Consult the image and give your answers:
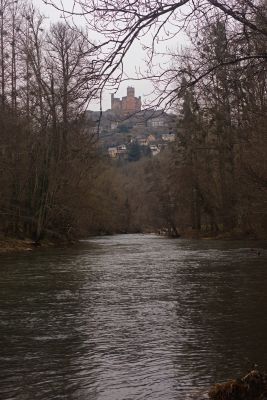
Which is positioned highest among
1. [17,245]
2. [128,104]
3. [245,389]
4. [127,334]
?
[128,104]

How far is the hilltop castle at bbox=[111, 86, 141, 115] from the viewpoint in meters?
6.38

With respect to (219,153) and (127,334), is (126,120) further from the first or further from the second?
(219,153)

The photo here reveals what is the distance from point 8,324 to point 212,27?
240 inches

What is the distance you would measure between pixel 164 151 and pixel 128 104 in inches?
1501

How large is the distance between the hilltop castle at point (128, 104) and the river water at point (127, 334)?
10.6 ft

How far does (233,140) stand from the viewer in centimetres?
4116

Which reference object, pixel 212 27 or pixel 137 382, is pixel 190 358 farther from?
pixel 212 27

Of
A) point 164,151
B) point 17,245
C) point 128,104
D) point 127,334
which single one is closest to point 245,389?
point 128,104

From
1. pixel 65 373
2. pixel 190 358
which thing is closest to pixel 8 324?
pixel 65 373

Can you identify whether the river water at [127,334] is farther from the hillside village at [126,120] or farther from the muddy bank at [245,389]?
the hillside village at [126,120]

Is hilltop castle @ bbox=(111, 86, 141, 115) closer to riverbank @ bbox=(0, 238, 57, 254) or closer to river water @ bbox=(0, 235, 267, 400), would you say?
river water @ bbox=(0, 235, 267, 400)

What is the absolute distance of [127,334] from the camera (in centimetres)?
855

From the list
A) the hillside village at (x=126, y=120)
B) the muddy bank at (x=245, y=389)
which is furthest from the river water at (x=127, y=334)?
the hillside village at (x=126, y=120)

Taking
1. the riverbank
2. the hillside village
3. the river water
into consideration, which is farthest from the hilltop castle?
the riverbank
